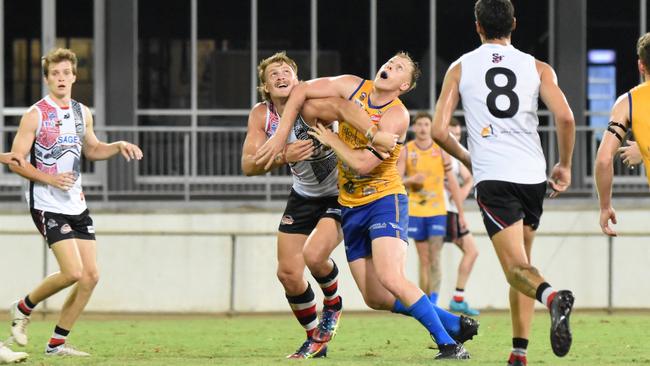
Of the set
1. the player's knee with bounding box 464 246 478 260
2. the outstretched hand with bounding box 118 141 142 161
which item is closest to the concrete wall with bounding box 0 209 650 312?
the player's knee with bounding box 464 246 478 260

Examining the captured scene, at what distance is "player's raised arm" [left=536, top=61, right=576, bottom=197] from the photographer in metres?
7.77

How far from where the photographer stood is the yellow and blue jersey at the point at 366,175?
8906 mm

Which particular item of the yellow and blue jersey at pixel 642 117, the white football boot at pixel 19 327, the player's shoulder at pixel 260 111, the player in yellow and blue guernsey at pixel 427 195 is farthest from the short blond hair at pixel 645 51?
the player in yellow and blue guernsey at pixel 427 195

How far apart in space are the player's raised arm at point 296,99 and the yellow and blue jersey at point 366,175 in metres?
0.09

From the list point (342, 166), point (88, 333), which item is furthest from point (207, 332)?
point (342, 166)

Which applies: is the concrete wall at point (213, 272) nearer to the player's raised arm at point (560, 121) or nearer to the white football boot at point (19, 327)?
the white football boot at point (19, 327)

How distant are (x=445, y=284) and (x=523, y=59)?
921 centimetres

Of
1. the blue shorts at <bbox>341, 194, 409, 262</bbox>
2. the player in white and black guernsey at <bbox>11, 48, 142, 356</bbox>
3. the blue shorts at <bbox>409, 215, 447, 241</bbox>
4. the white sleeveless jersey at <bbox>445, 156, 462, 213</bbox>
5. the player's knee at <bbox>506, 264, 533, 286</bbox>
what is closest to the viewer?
the player's knee at <bbox>506, 264, 533, 286</bbox>

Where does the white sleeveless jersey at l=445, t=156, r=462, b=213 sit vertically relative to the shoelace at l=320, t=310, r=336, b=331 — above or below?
above

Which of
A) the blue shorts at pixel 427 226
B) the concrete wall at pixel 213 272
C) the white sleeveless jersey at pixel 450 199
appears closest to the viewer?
the blue shorts at pixel 427 226

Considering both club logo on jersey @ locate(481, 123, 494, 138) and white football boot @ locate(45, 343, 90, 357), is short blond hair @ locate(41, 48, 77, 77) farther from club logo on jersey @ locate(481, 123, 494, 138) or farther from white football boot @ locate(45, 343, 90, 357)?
club logo on jersey @ locate(481, 123, 494, 138)

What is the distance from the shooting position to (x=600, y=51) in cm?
2127

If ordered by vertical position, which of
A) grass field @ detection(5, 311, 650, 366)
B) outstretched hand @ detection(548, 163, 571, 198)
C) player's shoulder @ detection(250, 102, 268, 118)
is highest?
player's shoulder @ detection(250, 102, 268, 118)

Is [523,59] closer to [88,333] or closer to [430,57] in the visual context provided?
[88,333]
